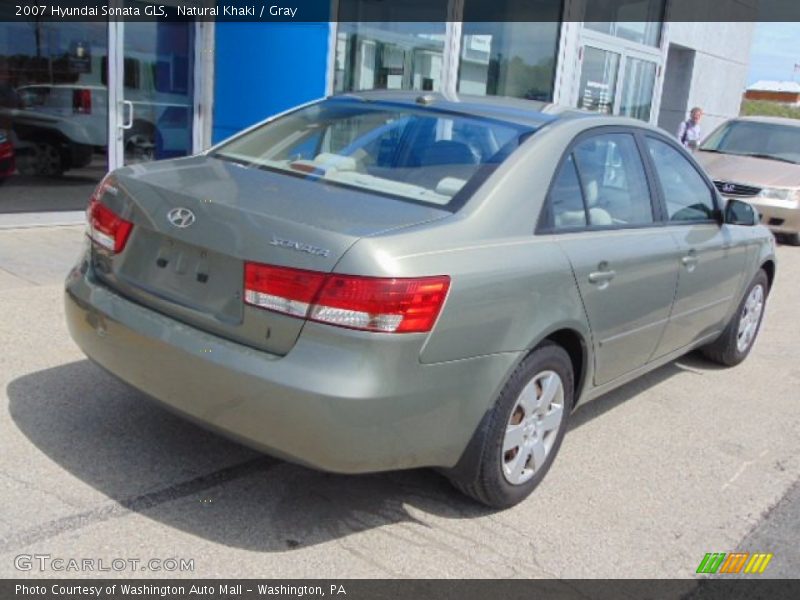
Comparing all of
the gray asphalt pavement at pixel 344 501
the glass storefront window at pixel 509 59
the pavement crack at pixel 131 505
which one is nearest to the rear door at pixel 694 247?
the gray asphalt pavement at pixel 344 501

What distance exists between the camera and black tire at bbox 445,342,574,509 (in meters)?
3.04

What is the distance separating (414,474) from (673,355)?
6.27ft

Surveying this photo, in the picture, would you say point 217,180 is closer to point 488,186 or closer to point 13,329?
point 488,186

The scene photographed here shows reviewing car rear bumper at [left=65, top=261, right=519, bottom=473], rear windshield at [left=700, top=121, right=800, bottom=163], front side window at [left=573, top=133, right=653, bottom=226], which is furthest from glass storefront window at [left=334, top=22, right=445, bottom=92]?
car rear bumper at [left=65, top=261, right=519, bottom=473]

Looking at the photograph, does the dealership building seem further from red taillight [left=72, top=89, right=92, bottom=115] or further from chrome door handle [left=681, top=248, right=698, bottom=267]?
chrome door handle [left=681, top=248, right=698, bottom=267]

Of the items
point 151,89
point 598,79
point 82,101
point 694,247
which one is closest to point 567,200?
point 694,247

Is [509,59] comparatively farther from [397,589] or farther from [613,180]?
[397,589]

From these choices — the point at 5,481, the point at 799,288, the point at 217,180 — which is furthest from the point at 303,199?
the point at 799,288

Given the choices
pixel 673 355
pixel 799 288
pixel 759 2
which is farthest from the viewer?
pixel 759 2

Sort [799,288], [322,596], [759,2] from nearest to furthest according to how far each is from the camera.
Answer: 1. [322,596]
2. [799,288]
3. [759,2]

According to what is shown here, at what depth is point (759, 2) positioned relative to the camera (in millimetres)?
20422

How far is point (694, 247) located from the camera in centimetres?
440

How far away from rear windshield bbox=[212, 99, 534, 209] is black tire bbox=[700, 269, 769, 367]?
2.72 meters

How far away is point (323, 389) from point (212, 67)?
7068mm
